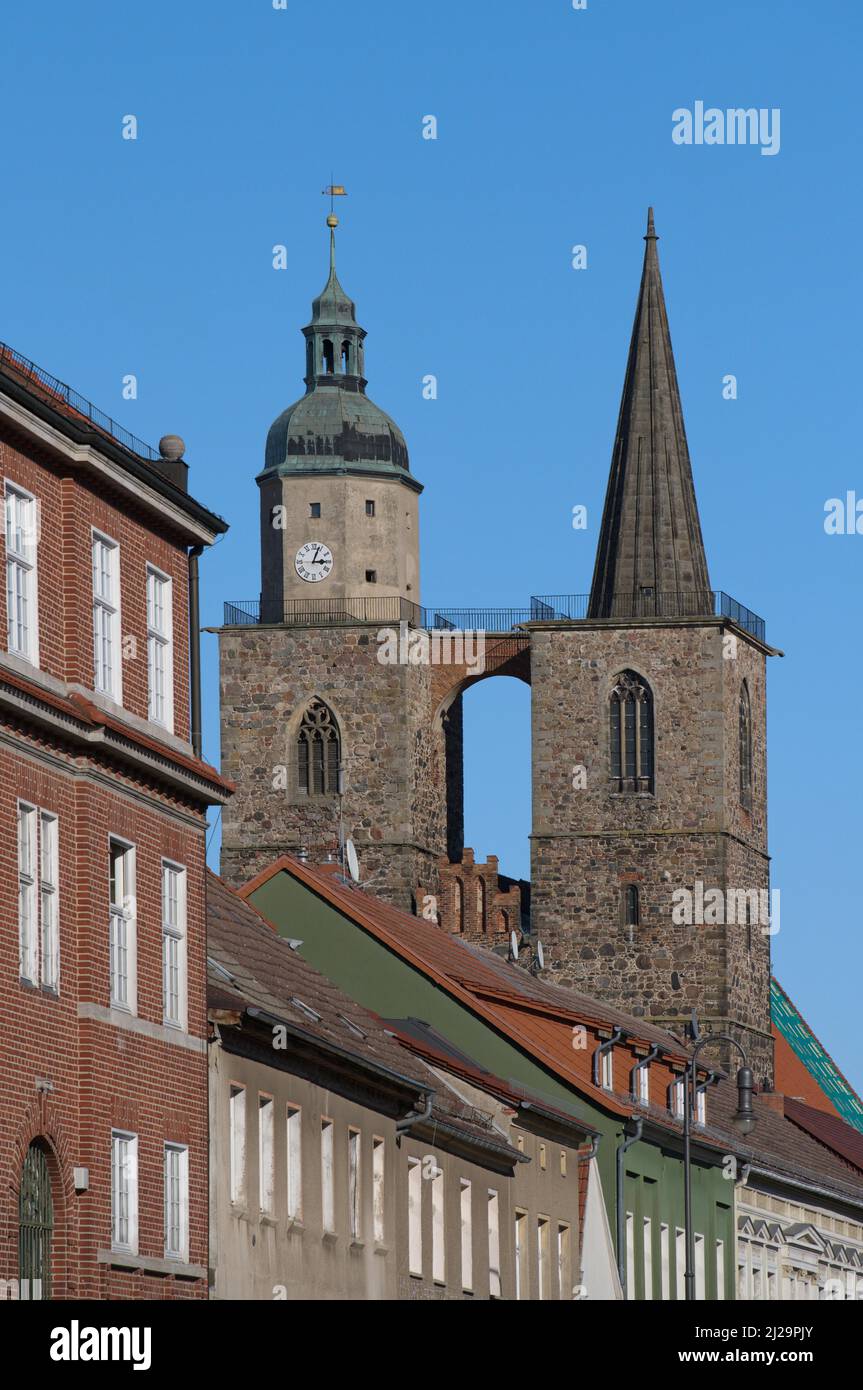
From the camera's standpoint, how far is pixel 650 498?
4670 inches

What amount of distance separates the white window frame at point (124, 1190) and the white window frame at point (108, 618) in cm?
387

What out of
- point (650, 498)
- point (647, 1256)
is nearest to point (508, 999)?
point (647, 1256)

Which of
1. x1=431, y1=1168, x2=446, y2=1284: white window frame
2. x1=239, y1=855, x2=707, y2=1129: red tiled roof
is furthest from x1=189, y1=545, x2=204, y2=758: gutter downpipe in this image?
x1=239, y1=855, x2=707, y2=1129: red tiled roof

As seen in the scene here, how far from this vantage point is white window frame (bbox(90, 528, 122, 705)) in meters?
32.6

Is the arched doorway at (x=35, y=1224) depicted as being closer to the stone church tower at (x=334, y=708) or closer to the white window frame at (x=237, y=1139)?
the white window frame at (x=237, y=1139)

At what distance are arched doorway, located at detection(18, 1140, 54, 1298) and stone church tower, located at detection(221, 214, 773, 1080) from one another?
7678cm

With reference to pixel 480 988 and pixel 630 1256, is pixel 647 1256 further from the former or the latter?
pixel 480 988

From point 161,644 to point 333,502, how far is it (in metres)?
86.0

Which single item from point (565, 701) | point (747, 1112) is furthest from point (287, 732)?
point (747, 1112)

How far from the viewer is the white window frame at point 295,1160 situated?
3975 cm
